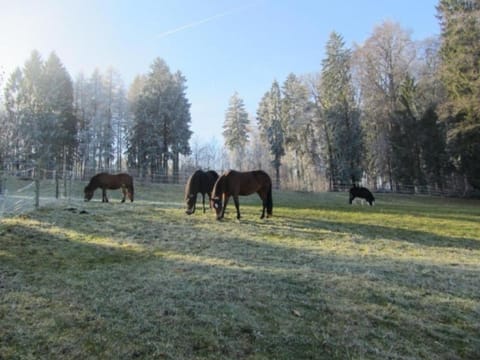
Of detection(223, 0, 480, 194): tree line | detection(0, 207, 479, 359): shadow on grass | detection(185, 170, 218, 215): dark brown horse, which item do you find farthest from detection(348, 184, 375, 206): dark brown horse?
detection(0, 207, 479, 359): shadow on grass

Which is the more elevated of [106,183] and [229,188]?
[106,183]

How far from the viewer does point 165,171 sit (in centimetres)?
3353

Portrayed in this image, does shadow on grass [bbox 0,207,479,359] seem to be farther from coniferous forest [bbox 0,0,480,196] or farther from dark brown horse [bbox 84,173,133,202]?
coniferous forest [bbox 0,0,480,196]

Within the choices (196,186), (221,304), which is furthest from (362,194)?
(221,304)

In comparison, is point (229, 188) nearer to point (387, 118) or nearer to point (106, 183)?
point (106, 183)

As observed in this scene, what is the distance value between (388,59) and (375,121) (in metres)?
5.42

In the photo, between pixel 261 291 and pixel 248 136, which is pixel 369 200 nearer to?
pixel 261 291

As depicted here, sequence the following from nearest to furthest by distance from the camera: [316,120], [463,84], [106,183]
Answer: [106,183]
[463,84]
[316,120]

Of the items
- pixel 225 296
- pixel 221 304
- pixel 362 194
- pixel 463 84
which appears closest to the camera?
pixel 221 304

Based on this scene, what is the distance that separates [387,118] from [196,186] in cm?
2514

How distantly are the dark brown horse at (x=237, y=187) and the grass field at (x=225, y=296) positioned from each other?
259 cm

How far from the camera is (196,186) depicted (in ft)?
41.5

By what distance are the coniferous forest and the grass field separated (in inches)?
910

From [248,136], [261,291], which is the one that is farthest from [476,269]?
[248,136]
